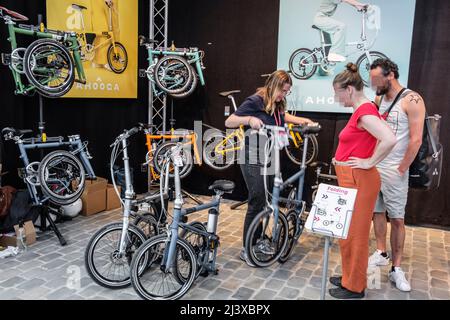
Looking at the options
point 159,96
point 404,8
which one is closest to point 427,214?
point 404,8

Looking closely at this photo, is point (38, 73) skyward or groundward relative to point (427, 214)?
skyward

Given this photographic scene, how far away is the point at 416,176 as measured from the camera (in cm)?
336

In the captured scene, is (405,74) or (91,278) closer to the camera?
(91,278)

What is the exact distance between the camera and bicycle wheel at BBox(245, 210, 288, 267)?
10.9ft

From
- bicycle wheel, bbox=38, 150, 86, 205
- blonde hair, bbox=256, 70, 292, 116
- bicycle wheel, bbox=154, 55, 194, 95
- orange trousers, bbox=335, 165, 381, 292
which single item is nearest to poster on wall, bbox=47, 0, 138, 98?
bicycle wheel, bbox=154, 55, 194, 95

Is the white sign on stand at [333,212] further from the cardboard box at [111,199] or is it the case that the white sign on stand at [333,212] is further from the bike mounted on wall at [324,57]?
the cardboard box at [111,199]

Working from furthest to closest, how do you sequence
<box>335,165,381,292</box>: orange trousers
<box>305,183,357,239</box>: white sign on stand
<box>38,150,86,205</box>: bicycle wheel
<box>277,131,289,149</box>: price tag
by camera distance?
<box>38,150,86,205</box>: bicycle wheel < <box>277,131,289,149</box>: price tag < <box>335,165,381,292</box>: orange trousers < <box>305,183,357,239</box>: white sign on stand

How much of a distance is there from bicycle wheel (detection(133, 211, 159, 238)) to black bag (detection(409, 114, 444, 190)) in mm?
2234

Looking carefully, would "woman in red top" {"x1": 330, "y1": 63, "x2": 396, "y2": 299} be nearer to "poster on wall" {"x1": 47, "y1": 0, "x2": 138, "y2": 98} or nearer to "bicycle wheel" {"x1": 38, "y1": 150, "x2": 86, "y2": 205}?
"bicycle wheel" {"x1": 38, "y1": 150, "x2": 86, "y2": 205}

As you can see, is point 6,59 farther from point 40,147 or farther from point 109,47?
point 109,47

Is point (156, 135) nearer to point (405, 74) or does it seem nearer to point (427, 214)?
point (405, 74)

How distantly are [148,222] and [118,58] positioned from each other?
310 cm

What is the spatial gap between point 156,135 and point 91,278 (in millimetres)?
3075

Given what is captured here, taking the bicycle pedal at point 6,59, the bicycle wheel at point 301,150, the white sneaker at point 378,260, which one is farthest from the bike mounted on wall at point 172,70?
the white sneaker at point 378,260
